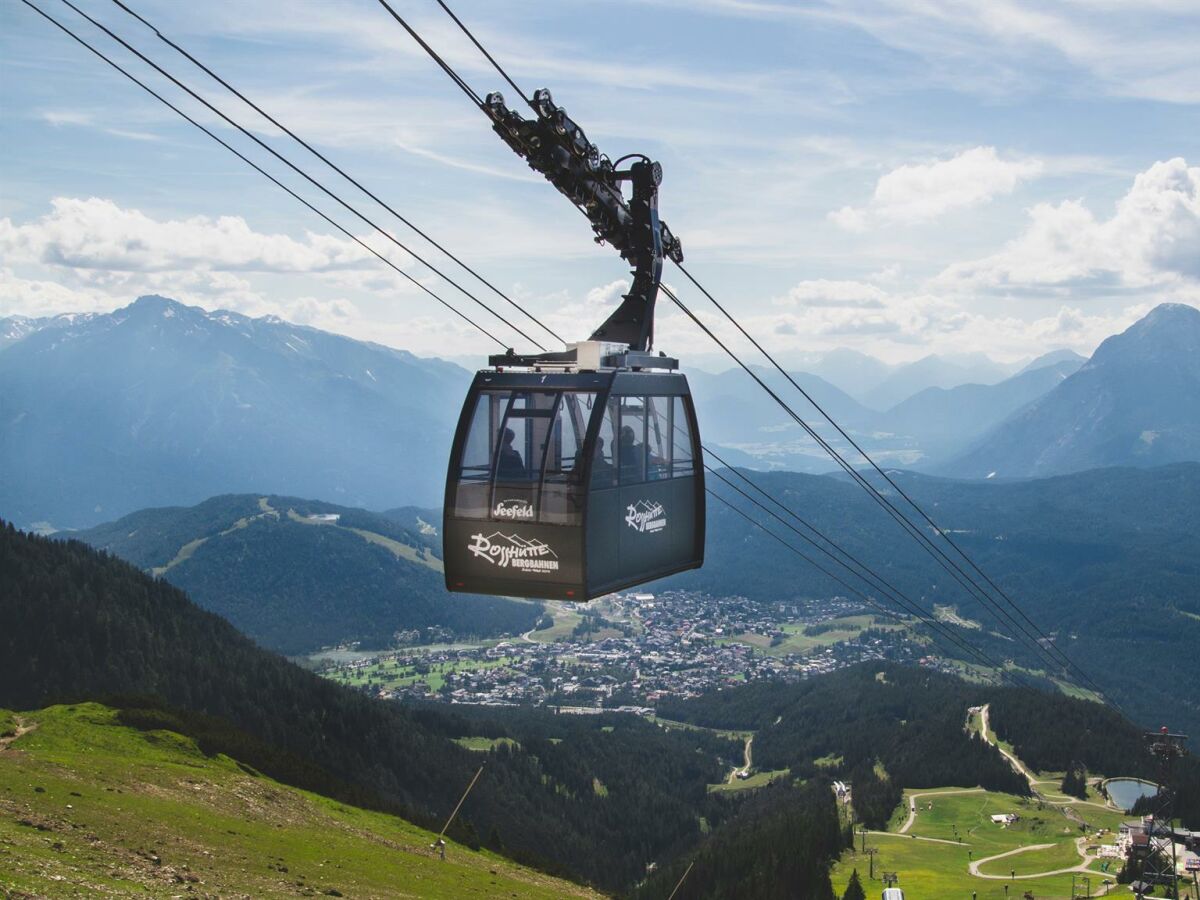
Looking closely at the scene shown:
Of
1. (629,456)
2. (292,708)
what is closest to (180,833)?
(629,456)

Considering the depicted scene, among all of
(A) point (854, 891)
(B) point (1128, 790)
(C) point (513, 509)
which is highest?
(C) point (513, 509)

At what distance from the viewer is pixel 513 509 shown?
23500 millimetres

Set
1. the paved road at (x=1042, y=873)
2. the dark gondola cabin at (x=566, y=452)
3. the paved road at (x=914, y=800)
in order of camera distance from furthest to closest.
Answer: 1. the paved road at (x=914, y=800)
2. the paved road at (x=1042, y=873)
3. the dark gondola cabin at (x=566, y=452)

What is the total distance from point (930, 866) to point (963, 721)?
8461 centimetres

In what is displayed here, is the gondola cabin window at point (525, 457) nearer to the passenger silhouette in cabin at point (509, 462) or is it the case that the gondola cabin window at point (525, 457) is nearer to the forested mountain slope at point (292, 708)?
the passenger silhouette in cabin at point (509, 462)

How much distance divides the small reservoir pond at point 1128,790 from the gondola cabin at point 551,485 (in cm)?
14554

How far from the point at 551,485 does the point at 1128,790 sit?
159 m

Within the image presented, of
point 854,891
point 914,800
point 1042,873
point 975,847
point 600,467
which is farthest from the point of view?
point 914,800

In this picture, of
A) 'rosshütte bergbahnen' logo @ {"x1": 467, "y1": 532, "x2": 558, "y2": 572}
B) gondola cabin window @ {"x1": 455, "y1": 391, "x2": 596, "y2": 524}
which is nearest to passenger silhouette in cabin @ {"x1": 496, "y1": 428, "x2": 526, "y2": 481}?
gondola cabin window @ {"x1": 455, "y1": 391, "x2": 596, "y2": 524}

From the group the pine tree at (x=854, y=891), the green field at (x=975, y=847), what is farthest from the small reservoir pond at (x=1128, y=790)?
the pine tree at (x=854, y=891)

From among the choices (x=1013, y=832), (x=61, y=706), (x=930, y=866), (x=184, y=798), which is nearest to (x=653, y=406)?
(x=184, y=798)

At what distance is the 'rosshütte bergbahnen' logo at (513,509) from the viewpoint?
2336cm

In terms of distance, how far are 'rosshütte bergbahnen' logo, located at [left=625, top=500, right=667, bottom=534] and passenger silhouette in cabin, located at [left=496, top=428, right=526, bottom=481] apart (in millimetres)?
2628

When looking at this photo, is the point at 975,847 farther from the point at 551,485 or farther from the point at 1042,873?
the point at 551,485
